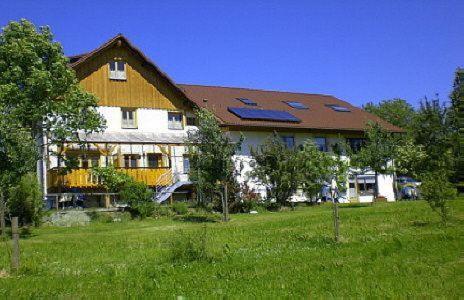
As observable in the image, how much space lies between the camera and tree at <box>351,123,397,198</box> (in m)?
44.2

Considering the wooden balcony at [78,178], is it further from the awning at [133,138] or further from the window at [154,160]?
the window at [154,160]

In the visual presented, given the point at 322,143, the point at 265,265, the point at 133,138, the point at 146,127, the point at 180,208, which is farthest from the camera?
the point at 322,143

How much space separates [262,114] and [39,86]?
19683 mm

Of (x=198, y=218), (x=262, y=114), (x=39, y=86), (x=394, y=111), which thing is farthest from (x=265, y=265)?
(x=394, y=111)

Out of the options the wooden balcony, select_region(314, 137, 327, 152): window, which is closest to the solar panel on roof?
select_region(314, 137, 327, 152): window

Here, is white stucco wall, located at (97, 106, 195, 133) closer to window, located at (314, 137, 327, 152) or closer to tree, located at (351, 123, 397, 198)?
window, located at (314, 137, 327, 152)

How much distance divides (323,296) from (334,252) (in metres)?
4.99

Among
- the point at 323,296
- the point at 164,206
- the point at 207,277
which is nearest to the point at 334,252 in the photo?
the point at 207,277

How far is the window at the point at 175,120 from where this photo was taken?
43.1 m

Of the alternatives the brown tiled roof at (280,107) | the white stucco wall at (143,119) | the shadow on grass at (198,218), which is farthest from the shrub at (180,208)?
the white stucco wall at (143,119)

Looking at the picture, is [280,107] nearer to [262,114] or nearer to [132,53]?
[262,114]

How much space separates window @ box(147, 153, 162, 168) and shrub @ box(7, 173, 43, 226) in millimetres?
12839

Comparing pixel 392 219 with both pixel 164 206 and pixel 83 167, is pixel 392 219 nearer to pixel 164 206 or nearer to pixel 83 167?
pixel 164 206

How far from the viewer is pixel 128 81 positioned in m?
41.4
